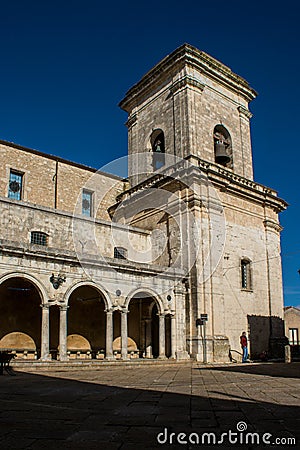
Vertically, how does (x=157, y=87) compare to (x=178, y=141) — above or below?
above

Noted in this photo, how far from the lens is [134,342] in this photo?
2152 centimetres

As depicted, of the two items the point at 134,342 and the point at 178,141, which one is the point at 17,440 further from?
the point at 178,141

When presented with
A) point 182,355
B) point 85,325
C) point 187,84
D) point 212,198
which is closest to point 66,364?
point 85,325

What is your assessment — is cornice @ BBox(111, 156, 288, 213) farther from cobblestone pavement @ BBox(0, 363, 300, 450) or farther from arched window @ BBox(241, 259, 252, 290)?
cobblestone pavement @ BBox(0, 363, 300, 450)

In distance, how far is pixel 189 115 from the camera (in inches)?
893

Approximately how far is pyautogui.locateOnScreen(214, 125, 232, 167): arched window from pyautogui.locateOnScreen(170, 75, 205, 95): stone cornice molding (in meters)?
2.36

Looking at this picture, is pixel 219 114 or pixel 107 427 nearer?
pixel 107 427

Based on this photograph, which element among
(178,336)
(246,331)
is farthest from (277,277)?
(178,336)

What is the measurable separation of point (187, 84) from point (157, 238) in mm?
8230

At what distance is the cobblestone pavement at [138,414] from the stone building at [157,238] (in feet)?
24.6

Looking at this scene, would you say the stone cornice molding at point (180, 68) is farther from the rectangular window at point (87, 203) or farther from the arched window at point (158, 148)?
the rectangular window at point (87, 203)

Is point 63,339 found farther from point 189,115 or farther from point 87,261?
point 189,115

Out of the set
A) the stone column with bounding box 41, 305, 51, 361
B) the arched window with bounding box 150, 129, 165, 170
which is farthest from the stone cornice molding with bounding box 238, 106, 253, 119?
the stone column with bounding box 41, 305, 51, 361

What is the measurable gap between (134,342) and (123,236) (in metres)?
5.46
